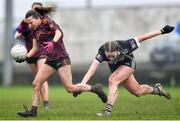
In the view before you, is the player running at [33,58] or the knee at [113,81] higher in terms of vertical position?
the player running at [33,58]

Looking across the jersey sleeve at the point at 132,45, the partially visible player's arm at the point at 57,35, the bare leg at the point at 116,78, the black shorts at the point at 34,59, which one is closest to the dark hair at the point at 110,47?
the jersey sleeve at the point at 132,45

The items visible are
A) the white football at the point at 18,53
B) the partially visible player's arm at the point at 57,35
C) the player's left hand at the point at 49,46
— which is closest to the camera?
the player's left hand at the point at 49,46

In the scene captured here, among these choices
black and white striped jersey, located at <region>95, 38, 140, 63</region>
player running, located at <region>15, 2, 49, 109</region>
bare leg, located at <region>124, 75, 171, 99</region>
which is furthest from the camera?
player running, located at <region>15, 2, 49, 109</region>

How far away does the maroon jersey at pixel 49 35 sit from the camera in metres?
16.1

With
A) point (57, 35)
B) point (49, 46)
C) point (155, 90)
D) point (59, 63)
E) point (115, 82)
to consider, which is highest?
point (57, 35)

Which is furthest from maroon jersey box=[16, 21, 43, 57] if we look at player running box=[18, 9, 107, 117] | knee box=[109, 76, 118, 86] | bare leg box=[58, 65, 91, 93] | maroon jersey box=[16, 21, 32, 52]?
knee box=[109, 76, 118, 86]

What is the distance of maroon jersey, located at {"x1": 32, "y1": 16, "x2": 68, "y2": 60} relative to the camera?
16062 millimetres

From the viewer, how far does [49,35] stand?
54.0 ft

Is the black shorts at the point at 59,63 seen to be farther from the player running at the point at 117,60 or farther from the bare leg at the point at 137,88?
→ the bare leg at the point at 137,88

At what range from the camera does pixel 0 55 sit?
1751 inches

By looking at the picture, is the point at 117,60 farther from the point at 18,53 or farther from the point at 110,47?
the point at 18,53

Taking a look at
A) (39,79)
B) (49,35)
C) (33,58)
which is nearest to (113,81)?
(39,79)

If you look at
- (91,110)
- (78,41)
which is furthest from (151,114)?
(78,41)

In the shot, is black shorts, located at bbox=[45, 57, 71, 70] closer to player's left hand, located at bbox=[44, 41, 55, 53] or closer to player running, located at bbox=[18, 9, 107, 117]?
player running, located at bbox=[18, 9, 107, 117]
